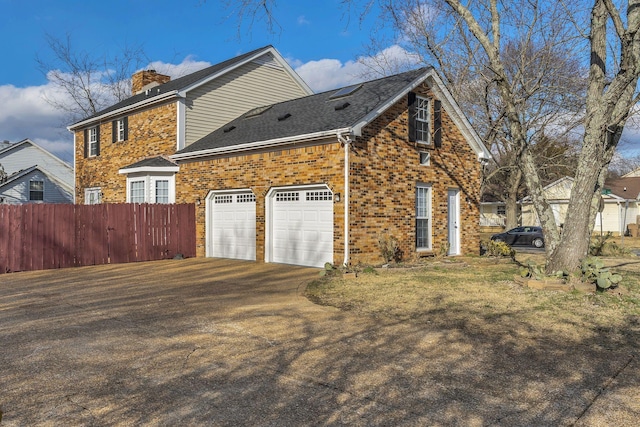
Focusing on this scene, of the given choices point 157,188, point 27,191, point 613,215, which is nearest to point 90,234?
point 157,188

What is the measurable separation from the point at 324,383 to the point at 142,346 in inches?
99.3

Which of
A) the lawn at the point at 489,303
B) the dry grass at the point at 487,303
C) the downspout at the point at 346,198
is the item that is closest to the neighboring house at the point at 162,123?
the downspout at the point at 346,198

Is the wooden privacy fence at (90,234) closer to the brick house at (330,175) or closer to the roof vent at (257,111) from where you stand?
the brick house at (330,175)

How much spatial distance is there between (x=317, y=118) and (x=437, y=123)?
385 centimetres

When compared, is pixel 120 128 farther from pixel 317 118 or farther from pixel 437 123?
pixel 437 123

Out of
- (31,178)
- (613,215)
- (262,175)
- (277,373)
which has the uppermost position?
(31,178)

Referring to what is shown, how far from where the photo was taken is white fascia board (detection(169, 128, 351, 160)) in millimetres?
12805

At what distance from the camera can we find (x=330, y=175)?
1304cm

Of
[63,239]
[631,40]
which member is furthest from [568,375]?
[63,239]

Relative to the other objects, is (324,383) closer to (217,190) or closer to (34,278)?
(34,278)

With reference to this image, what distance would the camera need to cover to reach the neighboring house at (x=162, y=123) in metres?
18.5

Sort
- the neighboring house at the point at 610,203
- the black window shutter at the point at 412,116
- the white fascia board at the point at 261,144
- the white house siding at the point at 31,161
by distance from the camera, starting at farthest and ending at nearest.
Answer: the white house siding at the point at 31,161 → the neighboring house at the point at 610,203 → the black window shutter at the point at 412,116 → the white fascia board at the point at 261,144

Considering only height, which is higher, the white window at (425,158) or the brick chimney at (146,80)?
the brick chimney at (146,80)

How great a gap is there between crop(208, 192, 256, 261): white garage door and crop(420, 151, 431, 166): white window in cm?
524
